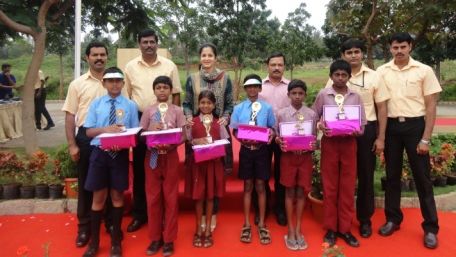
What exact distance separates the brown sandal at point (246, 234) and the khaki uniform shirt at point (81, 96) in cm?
196

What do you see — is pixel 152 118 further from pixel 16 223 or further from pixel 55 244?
pixel 16 223

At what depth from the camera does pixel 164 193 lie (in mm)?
3928

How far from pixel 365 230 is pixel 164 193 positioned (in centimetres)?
216

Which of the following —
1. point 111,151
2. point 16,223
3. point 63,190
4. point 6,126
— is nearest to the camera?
point 111,151

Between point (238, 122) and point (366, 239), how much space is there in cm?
181

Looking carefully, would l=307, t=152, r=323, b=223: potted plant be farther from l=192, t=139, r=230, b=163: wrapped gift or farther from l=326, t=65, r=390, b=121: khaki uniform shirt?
l=192, t=139, r=230, b=163: wrapped gift

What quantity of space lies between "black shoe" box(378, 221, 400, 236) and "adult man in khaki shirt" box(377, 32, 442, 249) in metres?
0.30

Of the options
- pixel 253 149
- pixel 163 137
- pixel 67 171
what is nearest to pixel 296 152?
pixel 253 149

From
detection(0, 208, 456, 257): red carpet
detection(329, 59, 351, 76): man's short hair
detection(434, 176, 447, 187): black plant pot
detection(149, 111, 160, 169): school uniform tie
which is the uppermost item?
detection(329, 59, 351, 76): man's short hair

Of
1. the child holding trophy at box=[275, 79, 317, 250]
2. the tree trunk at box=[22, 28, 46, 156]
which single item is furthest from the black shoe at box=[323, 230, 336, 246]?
the tree trunk at box=[22, 28, 46, 156]

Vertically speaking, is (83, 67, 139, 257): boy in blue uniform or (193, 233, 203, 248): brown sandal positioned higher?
(83, 67, 139, 257): boy in blue uniform

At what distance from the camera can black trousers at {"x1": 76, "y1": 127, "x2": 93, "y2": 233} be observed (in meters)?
3.99

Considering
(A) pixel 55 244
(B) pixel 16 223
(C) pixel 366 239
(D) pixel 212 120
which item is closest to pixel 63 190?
(B) pixel 16 223

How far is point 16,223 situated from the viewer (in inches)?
187
